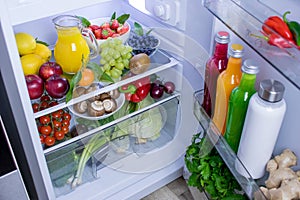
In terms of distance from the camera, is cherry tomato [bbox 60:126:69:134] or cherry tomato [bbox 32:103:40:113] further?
cherry tomato [bbox 60:126:69:134]

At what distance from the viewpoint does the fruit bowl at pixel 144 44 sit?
1390 millimetres

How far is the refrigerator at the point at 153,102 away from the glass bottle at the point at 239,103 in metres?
0.04

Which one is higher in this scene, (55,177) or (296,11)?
(296,11)

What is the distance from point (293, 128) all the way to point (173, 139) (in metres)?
0.72

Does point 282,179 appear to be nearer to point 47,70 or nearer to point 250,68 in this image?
point 250,68

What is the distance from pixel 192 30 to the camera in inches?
48.8

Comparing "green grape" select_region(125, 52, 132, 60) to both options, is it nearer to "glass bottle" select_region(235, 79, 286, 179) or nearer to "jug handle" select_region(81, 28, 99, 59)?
"jug handle" select_region(81, 28, 99, 59)

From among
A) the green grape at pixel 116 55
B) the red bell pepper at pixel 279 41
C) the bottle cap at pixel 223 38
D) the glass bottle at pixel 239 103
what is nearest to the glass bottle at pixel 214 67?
the bottle cap at pixel 223 38

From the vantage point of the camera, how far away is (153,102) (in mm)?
1471

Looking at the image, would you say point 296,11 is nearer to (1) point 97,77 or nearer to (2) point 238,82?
(2) point 238,82

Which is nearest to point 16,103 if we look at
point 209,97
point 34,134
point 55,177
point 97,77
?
point 34,134

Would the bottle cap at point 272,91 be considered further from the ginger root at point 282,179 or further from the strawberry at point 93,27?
the strawberry at point 93,27

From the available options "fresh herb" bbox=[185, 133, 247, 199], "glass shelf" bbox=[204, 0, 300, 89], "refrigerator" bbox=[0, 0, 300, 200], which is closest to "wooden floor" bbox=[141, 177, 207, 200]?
"refrigerator" bbox=[0, 0, 300, 200]

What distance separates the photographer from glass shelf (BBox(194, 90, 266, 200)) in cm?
102
